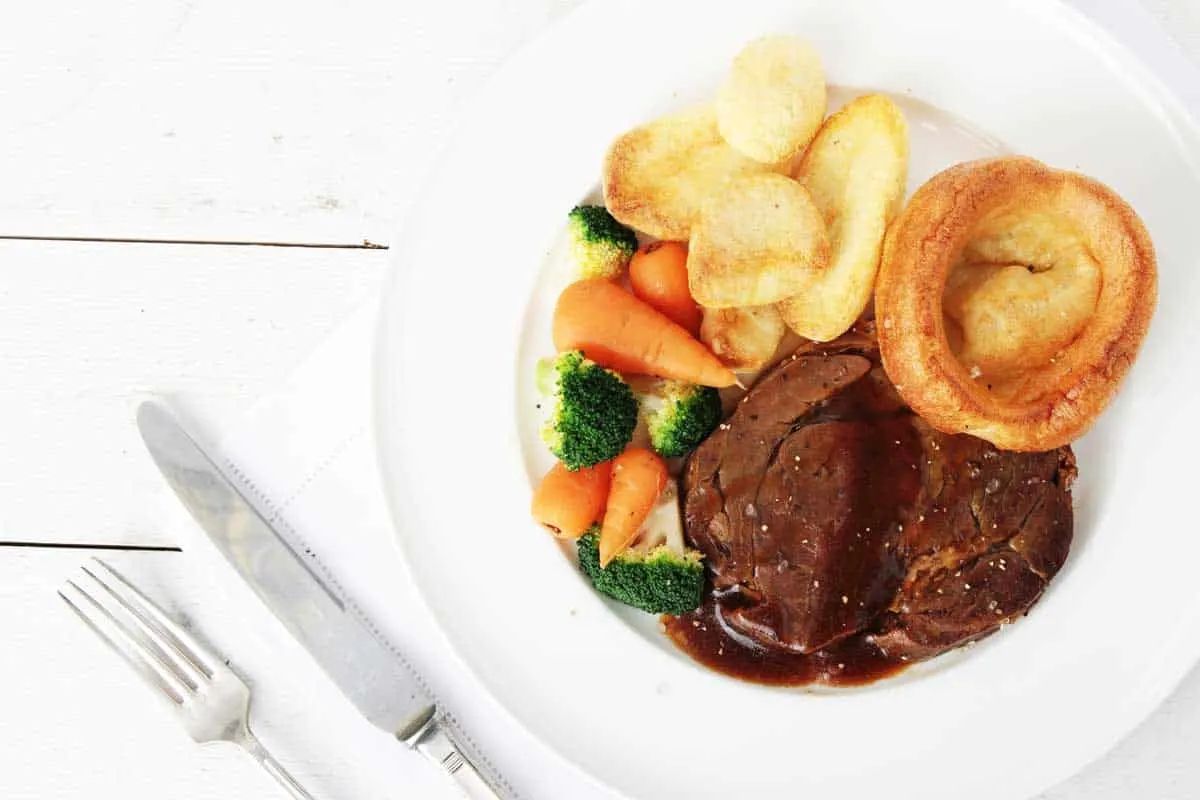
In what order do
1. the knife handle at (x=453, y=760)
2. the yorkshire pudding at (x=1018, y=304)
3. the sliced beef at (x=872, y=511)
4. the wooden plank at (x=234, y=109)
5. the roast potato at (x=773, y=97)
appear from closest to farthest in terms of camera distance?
the yorkshire pudding at (x=1018, y=304) < the roast potato at (x=773, y=97) < the sliced beef at (x=872, y=511) < the knife handle at (x=453, y=760) < the wooden plank at (x=234, y=109)

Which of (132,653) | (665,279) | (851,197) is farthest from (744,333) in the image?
(132,653)

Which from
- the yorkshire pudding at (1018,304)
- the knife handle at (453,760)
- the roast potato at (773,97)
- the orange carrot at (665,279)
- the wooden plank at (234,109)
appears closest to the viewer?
the yorkshire pudding at (1018,304)

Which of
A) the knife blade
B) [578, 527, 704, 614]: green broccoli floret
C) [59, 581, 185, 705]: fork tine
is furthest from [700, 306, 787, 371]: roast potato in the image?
[59, 581, 185, 705]: fork tine

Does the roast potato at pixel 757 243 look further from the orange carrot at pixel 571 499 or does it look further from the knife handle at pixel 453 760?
the knife handle at pixel 453 760

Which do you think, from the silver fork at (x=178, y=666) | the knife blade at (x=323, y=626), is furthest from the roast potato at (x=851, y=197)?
the silver fork at (x=178, y=666)

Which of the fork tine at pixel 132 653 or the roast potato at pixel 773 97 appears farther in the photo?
the fork tine at pixel 132 653

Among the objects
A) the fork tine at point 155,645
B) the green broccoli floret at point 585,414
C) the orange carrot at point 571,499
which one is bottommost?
the orange carrot at point 571,499

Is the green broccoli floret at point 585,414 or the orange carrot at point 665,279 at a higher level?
the orange carrot at point 665,279

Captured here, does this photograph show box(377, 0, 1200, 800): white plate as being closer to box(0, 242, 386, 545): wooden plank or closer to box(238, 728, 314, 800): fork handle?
box(0, 242, 386, 545): wooden plank
